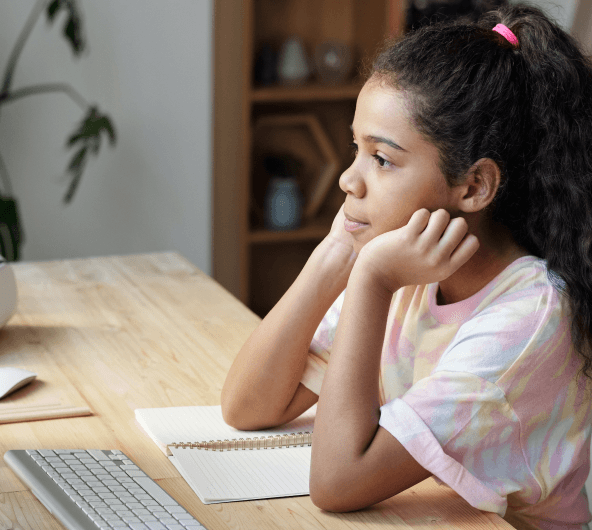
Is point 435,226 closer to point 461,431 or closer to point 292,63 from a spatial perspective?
point 461,431

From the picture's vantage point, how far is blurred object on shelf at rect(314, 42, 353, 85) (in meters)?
3.03

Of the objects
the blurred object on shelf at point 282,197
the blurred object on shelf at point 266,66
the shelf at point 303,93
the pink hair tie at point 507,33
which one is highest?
the pink hair tie at point 507,33

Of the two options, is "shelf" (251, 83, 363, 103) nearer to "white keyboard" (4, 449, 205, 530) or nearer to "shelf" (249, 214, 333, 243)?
"shelf" (249, 214, 333, 243)

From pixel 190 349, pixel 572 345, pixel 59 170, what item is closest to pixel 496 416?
pixel 572 345

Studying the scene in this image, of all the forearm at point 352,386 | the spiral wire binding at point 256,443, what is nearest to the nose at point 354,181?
the forearm at point 352,386

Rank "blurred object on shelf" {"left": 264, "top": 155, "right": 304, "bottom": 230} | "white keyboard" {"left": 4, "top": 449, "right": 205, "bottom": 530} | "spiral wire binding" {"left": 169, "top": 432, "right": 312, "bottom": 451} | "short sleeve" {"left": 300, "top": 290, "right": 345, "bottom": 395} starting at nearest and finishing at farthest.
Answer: "white keyboard" {"left": 4, "top": 449, "right": 205, "bottom": 530} < "spiral wire binding" {"left": 169, "top": 432, "right": 312, "bottom": 451} < "short sleeve" {"left": 300, "top": 290, "right": 345, "bottom": 395} < "blurred object on shelf" {"left": 264, "top": 155, "right": 304, "bottom": 230}

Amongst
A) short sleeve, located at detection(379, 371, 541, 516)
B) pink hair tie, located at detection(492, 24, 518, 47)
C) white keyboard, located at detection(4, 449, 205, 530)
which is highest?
pink hair tie, located at detection(492, 24, 518, 47)

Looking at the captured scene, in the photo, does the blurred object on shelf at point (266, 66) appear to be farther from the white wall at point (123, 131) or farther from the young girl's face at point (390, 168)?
the young girl's face at point (390, 168)

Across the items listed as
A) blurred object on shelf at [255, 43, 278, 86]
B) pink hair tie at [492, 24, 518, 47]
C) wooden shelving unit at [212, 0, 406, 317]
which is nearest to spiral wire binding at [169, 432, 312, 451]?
pink hair tie at [492, 24, 518, 47]

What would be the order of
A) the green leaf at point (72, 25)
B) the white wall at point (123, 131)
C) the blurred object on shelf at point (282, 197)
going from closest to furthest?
the green leaf at point (72, 25), the white wall at point (123, 131), the blurred object on shelf at point (282, 197)

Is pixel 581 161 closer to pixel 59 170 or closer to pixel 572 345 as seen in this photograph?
pixel 572 345

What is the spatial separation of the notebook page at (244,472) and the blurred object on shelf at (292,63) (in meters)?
2.18

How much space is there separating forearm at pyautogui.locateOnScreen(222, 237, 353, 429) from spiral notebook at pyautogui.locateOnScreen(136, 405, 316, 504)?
0.03m

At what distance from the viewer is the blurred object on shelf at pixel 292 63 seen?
2.97 metres
